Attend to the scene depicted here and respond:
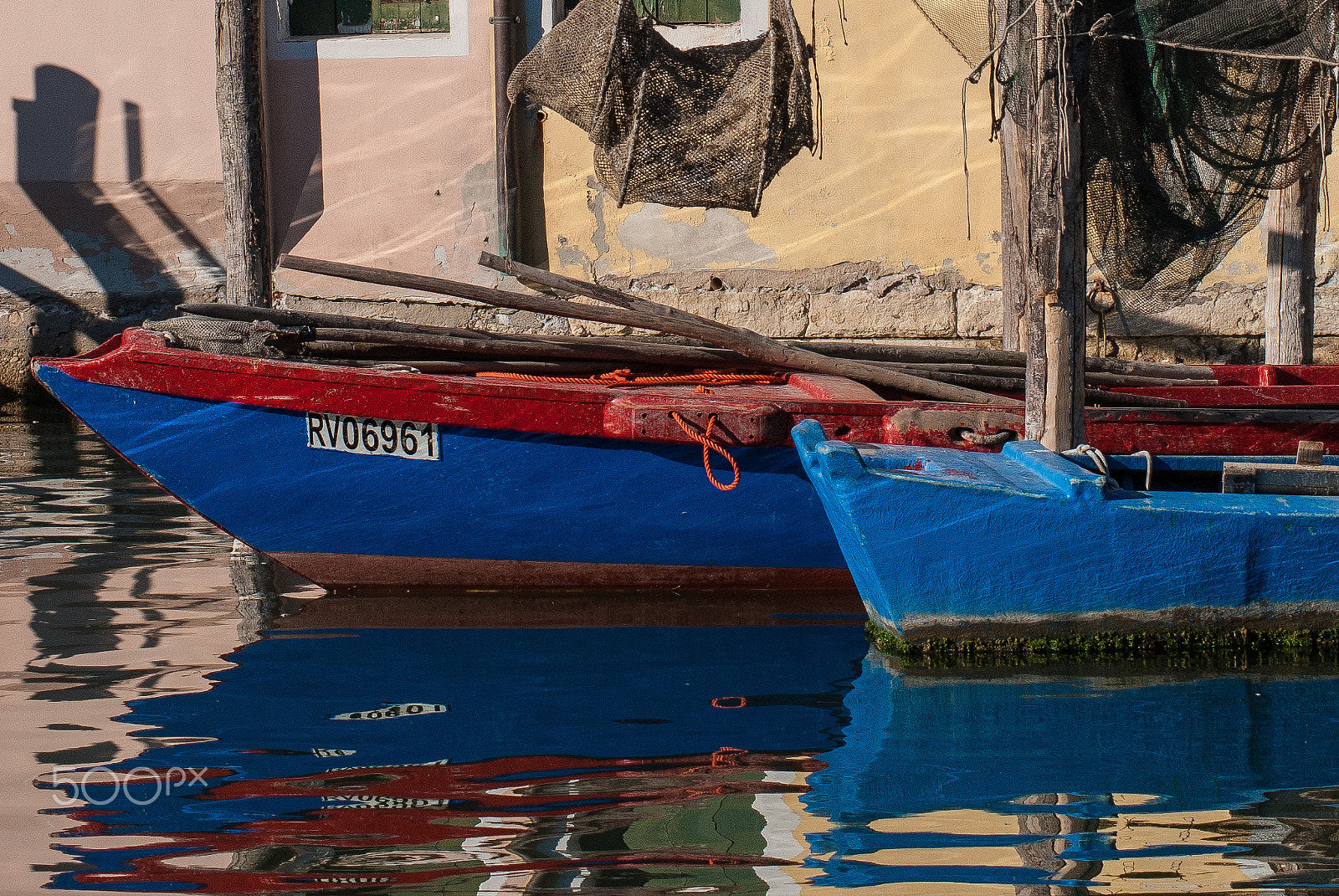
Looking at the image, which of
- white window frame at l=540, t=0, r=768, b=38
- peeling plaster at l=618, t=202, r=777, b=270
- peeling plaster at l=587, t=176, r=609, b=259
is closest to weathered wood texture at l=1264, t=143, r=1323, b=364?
peeling plaster at l=618, t=202, r=777, b=270


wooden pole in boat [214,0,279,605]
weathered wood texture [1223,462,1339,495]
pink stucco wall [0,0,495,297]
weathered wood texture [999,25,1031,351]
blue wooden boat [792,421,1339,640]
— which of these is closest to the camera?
blue wooden boat [792,421,1339,640]

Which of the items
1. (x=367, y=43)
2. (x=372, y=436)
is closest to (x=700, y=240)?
(x=367, y=43)

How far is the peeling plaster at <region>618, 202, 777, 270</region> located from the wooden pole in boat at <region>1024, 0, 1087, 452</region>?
4.27 m

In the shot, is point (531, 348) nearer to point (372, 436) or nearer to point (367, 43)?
point (372, 436)

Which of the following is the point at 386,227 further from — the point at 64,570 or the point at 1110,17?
the point at 1110,17

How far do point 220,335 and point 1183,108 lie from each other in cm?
377

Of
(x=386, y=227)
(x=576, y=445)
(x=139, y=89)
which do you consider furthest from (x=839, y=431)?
(x=139, y=89)

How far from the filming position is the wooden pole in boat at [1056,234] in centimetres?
473

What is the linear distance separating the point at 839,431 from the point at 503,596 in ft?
4.80

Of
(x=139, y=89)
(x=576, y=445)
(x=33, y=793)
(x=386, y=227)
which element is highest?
(x=139, y=89)

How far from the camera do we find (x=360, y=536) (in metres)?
5.35

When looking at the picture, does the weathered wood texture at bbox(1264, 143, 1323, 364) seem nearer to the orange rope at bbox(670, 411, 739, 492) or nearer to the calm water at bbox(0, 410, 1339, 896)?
the calm water at bbox(0, 410, 1339, 896)

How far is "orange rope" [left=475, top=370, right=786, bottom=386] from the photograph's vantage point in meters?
5.77

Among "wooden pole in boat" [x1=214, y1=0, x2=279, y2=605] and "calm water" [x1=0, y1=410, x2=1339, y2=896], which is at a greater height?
"wooden pole in boat" [x1=214, y1=0, x2=279, y2=605]
